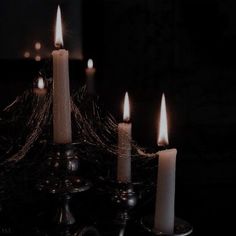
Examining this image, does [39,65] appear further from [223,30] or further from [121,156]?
[121,156]

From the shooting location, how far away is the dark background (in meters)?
1.56

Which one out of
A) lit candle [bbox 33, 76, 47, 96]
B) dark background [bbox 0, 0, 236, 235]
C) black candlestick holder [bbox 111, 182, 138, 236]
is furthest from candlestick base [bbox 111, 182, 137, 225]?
dark background [bbox 0, 0, 236, 235]

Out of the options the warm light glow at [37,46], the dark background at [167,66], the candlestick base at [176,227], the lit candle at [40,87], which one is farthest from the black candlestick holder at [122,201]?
the warm light glow at [37,46]

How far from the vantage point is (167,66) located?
1651mm

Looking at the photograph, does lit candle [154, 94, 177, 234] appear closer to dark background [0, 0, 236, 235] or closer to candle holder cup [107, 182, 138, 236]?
candle holder cup [107, 182, 138, 236]

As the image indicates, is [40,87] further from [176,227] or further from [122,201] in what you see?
[176,227]

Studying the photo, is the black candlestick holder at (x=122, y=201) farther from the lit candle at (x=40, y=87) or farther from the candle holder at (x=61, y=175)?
the lit candle at (x=40, y=87)

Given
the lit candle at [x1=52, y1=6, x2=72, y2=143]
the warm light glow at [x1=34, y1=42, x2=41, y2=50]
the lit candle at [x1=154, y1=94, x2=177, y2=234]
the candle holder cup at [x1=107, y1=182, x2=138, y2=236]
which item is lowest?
the candle holder cup at [x1=107, y1=182, x2=138, y2=236]

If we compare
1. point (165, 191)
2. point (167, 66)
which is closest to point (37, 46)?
point (167, 66)

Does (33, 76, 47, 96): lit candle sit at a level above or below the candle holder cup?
above

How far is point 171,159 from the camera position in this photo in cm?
52

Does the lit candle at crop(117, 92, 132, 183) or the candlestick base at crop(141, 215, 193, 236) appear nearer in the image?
the candlestick base at crop(141, 215, 193, 236)

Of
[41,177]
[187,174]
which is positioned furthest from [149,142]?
[41,177]

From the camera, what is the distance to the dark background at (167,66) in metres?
1.56
